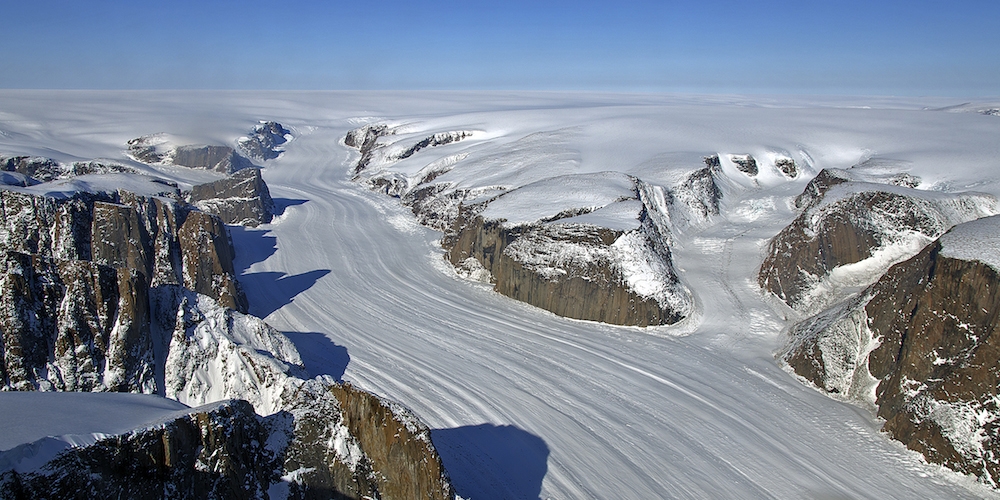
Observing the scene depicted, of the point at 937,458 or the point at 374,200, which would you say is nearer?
the point at 937,458

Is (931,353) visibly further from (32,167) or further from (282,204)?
(32,167)

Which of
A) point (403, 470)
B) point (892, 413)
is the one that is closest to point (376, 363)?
point (403, 470)

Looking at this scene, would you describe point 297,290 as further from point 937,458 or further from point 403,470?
point 937,458

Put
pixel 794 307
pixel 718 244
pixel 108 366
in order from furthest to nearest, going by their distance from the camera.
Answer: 1. pixel 718 244
2. pixel 794 307
3. pixel 108 366

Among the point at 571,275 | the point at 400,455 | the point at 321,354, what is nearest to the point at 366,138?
the point at 571,275

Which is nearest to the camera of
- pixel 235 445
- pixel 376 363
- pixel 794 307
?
pixel 235 445

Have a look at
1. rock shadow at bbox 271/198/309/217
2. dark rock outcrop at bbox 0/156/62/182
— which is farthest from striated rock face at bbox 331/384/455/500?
dark rock outcrop at bbox 0/156/62/182

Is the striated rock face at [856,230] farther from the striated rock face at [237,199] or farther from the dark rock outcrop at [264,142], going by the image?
the dark rock outcrop at [264,142]
